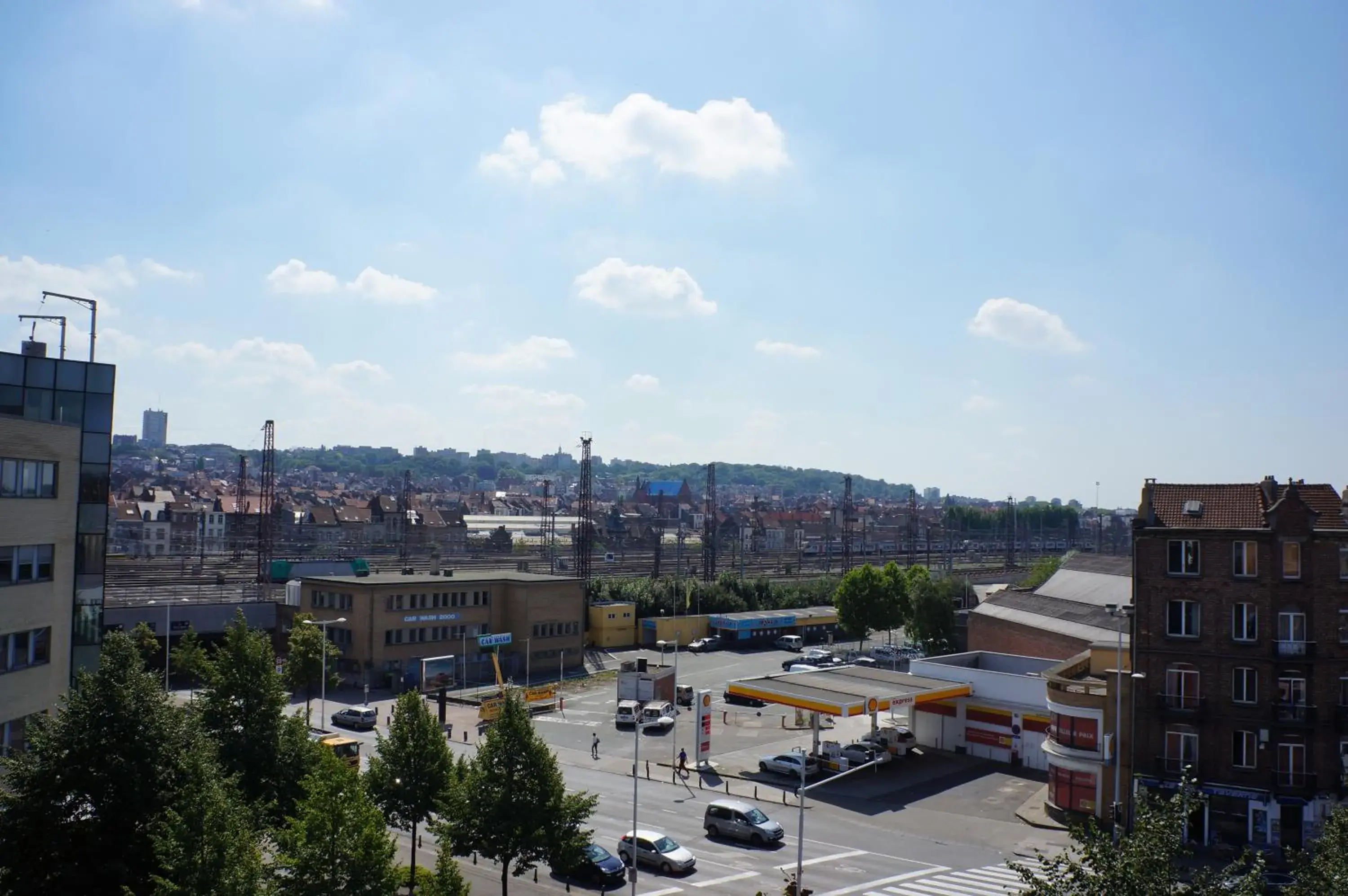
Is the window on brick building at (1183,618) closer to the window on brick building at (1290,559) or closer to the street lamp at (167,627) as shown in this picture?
the window on brick building at (1290,559)

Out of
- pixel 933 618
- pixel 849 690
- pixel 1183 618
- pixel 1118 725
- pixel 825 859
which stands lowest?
pixel 825 859

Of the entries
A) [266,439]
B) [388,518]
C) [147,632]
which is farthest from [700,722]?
[388,518]

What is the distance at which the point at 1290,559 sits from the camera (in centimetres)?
3503

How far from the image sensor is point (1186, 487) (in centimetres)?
3794

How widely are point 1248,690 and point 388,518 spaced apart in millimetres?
162553

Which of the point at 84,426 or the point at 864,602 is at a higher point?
the point at 84,426

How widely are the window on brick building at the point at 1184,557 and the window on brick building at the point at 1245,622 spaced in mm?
1735

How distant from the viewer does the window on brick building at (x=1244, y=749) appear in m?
34.6

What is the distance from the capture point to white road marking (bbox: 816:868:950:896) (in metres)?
28.0

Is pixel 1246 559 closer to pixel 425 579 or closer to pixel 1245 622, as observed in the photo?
pixel 1245 622

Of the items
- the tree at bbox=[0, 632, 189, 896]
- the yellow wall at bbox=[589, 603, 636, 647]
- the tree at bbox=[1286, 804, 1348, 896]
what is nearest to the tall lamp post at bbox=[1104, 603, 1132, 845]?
the tree at bbox=[1286, 804, 1348, 896]

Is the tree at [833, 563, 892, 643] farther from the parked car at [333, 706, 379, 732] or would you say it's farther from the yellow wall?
the parked car at [333, 706, 379, 732]

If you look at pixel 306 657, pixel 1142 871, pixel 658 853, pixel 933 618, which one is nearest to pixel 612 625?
pixel 933 618

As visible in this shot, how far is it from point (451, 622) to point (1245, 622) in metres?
46.0
